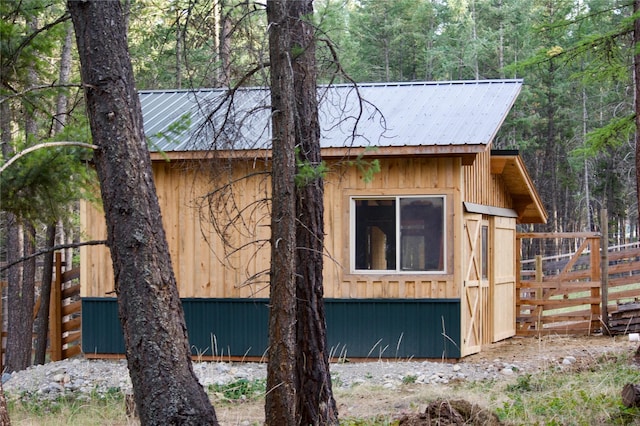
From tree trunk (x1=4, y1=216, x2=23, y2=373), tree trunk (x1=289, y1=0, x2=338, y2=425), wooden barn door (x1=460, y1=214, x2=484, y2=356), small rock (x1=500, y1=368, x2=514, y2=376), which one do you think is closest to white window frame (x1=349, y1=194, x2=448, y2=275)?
wooden barn door (x1=460, y1=214, x2=484, y2=356)

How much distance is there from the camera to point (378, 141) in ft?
41.5

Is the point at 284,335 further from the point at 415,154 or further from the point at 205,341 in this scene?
the point at 205,341

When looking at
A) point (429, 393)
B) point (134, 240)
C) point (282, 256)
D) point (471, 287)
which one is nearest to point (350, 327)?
point (471, 287)

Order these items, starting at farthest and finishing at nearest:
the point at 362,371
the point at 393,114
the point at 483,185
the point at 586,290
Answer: the point at 586,290 < the point at 483,185 < the point at 393,114 < the point at 362,371

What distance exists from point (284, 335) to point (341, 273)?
6.89 metres

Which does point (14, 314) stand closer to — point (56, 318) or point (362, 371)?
point (56, 318)

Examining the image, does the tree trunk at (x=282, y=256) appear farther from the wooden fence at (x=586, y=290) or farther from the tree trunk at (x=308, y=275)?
the wooden fence at (x=586, y=290)

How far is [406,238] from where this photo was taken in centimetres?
1284

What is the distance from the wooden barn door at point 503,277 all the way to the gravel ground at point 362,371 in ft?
4.63

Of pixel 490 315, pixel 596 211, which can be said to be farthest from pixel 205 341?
pixel 596 211

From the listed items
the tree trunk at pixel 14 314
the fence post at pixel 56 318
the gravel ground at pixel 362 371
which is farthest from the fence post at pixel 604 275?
the tree trunk at pixel 14 314

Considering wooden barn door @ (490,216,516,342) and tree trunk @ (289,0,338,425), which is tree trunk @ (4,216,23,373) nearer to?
wooden barn door @ (490,216,516,342)

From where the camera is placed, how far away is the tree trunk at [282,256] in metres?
6.02

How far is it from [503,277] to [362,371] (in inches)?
206
